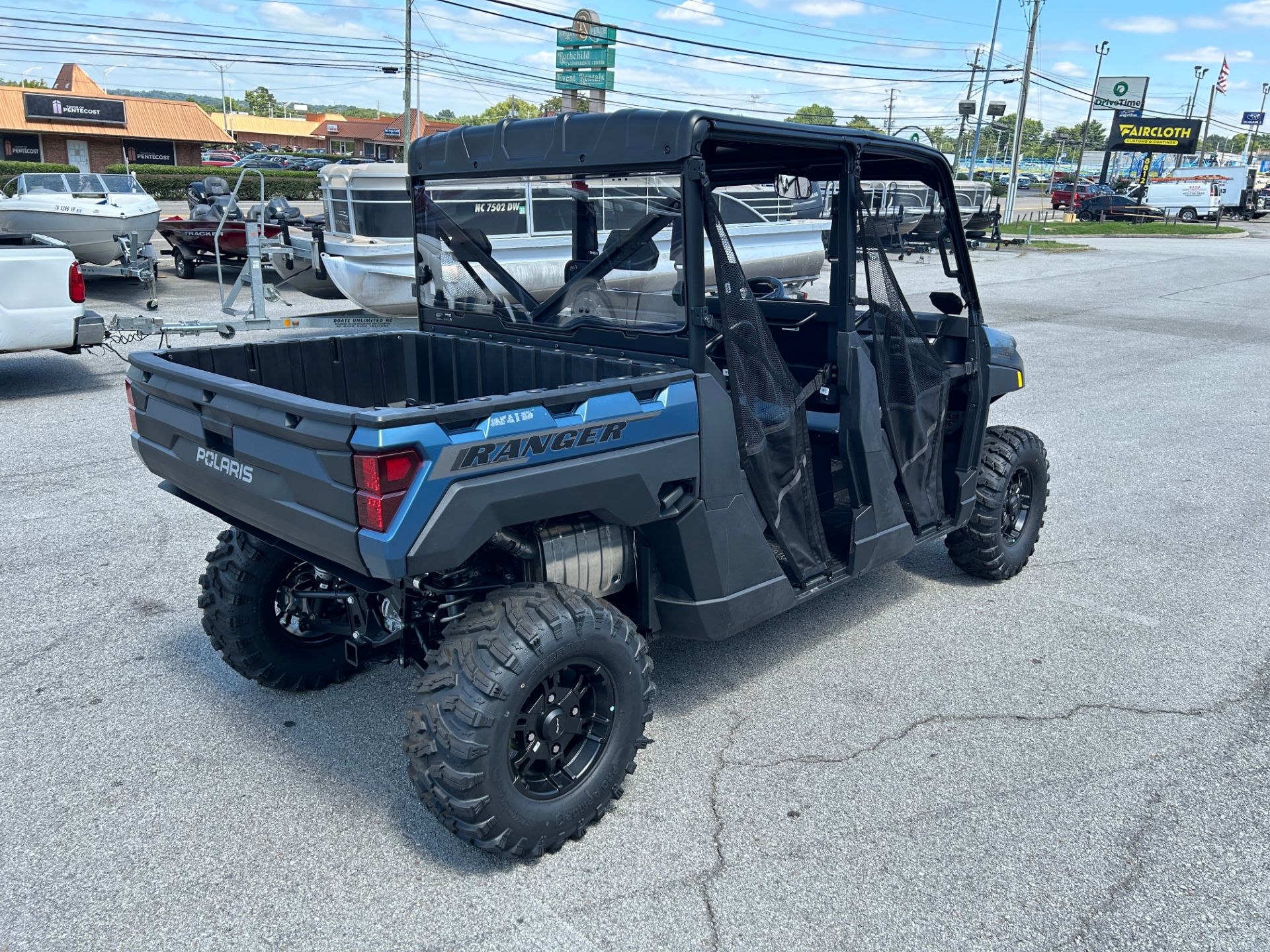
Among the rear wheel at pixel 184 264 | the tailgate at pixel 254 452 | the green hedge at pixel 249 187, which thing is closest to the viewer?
the tailgate at pixel 254 452

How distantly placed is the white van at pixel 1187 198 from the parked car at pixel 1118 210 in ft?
4.56

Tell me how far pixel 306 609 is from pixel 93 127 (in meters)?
54.0

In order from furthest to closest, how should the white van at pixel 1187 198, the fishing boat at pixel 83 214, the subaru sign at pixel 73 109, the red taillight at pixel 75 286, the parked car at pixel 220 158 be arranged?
the parked car at pixel 220 158
the subaru sign at pixel 73 109
the white van at pixel 1187 198
the fishing boat at pixel 83 214
the red taillight at pixel 75 286

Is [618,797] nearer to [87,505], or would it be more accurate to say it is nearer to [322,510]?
[322,510]

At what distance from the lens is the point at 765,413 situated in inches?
139

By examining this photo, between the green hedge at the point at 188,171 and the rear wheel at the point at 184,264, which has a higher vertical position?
the green hedge at the point at 188,171

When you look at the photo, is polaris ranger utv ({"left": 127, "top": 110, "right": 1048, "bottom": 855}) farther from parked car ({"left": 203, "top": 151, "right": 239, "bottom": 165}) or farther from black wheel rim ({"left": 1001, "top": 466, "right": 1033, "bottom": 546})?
parked car ({"left": 203, "top": 151, "right": 239, "bottom": 165})

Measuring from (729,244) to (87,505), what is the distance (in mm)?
4760

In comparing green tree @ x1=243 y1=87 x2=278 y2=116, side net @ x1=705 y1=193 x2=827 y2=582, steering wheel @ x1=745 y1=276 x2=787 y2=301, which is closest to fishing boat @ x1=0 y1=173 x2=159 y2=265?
steering wheel @ x1=745 y1=276 x2=787 y2=301

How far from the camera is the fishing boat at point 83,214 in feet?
48.3

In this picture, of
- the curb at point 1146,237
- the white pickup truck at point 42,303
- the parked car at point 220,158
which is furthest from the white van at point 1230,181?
the white pickup truck at point 42,303

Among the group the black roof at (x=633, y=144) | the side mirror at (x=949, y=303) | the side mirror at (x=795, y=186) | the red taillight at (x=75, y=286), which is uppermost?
the black roof at (x=633, y=144)

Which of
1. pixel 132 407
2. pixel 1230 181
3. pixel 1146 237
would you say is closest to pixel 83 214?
pixel 132 407

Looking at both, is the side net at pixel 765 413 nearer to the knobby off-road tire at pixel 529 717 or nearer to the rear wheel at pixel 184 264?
the knobby off-road tire at pixel 529 717
